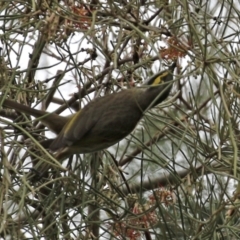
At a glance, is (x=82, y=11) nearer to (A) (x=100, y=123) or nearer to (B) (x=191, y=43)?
(B) (x=191, y=43)

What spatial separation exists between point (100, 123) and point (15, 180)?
0.61 meters

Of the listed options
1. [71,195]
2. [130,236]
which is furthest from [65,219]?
[130,236]

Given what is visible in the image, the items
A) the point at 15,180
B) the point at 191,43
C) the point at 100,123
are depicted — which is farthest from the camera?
the point at 100,123

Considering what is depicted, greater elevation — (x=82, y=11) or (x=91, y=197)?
(x=82, y=11)

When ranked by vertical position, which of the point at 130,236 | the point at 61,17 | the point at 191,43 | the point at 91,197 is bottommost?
the point at 130,236

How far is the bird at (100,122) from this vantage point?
2506 millimetres

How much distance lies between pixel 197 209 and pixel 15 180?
59 centimetres

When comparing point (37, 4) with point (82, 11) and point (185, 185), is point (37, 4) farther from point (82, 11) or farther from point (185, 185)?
point (185, 185)

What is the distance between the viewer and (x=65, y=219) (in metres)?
2.24

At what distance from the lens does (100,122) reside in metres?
2.76

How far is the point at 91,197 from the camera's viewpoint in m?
2.31

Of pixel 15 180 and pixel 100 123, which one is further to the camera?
pixel 100 123

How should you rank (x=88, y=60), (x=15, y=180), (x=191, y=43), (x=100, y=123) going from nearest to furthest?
1. (x=191, y=43)
2. (x=15, y=180)
3. (x=88, y=60)
4. (x=100, y=123)

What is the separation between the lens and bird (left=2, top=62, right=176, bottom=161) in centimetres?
251
